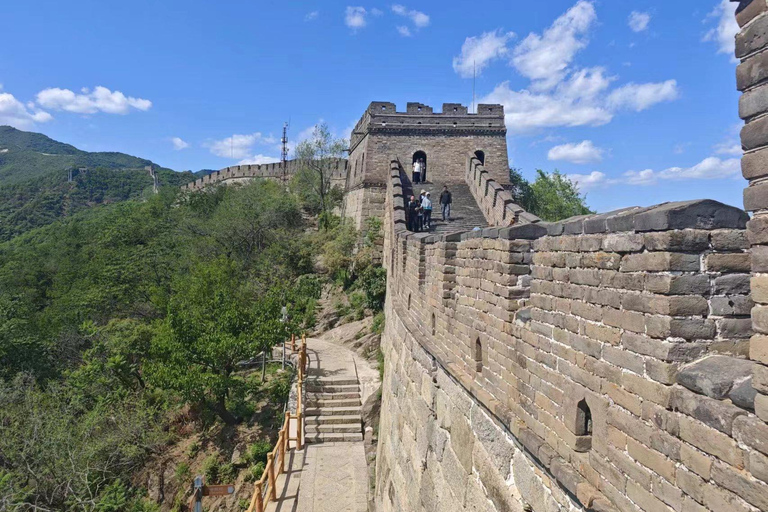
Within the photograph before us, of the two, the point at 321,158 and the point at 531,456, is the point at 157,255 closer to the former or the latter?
the point at 321,158

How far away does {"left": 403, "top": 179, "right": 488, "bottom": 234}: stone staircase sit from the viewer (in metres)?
17.8

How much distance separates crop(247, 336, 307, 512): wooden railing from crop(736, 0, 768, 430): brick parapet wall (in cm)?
914

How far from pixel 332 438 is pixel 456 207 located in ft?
34.1

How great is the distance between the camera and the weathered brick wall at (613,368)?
2.01 meters

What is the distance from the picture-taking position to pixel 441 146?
23.2 metres

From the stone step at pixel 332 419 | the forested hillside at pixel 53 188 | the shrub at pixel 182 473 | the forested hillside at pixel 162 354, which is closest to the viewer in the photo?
the stone step at pixel 332 419

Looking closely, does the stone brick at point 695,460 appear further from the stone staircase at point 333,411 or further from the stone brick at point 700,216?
the stone staircase at point 333,411

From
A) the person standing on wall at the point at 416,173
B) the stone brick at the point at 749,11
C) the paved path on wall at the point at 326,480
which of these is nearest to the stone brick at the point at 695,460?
the stone brick at the point at 749,11

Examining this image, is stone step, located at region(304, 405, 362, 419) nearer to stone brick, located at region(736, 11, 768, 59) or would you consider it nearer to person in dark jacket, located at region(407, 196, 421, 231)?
person in dark jacket, located at region(407, 196, 421, 231)

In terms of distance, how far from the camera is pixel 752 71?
188cm

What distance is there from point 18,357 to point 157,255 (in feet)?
27.5

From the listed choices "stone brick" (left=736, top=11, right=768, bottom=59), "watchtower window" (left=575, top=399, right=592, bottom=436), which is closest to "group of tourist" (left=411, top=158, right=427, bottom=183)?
"watchtower window" (left=575, top=399, right=592, bottom=436)

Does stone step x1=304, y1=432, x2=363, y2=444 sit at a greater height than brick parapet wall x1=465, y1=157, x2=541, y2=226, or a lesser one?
lesser

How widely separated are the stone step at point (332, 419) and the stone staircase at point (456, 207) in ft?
20.4
